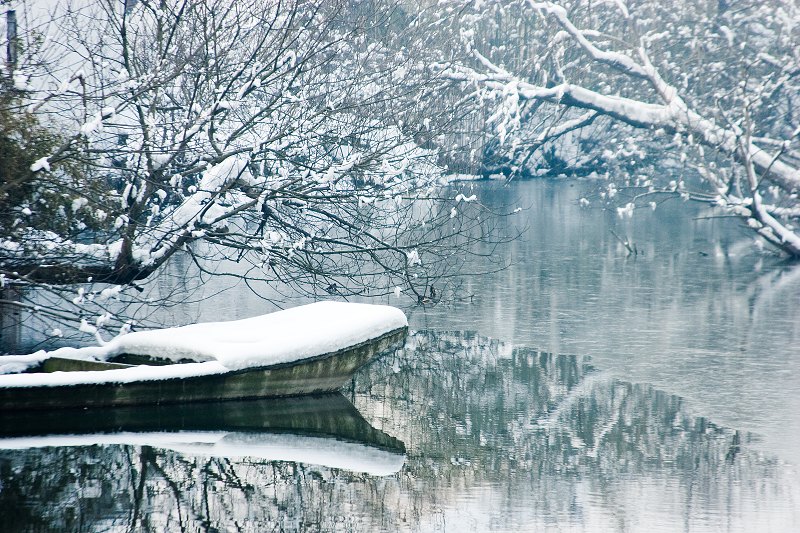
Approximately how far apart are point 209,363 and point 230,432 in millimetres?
762

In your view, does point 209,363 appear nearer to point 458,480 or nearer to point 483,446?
point 483,446

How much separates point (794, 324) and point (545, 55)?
643 inches

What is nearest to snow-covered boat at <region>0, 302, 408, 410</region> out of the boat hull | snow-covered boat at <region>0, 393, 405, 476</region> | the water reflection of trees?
the boat hull

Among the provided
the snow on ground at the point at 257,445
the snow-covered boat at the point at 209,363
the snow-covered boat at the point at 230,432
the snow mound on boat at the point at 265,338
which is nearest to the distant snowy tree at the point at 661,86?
the snow mound on boat at the point at 265,338

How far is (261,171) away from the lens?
506 inches

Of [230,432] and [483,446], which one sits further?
[230,432]

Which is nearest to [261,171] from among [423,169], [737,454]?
[423,169]

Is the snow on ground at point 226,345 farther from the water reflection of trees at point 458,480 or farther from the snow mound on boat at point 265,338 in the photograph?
the water reflection of trees at point 458,480

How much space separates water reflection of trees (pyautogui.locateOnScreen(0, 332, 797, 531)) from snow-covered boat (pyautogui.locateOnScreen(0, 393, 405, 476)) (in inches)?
7.4

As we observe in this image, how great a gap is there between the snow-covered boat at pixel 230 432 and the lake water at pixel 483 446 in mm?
24

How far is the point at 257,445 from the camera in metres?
8.20

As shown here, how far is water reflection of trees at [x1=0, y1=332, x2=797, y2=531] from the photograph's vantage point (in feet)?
21.5

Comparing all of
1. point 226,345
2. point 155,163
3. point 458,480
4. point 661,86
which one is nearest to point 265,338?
point 226,345

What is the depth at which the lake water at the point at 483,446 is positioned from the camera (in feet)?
21.8
